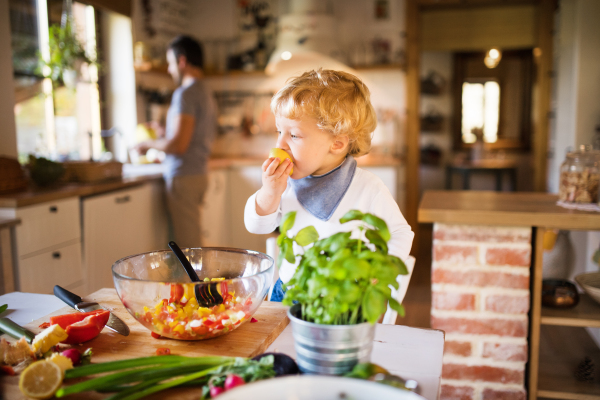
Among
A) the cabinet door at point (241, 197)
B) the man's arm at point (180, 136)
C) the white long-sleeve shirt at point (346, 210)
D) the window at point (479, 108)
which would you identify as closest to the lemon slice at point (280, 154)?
the white long-sleeve shirt at point (346, 210)

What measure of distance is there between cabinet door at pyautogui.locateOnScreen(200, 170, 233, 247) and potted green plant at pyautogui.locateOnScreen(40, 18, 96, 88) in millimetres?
1218

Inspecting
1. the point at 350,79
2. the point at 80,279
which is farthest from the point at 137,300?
the point at 80,279

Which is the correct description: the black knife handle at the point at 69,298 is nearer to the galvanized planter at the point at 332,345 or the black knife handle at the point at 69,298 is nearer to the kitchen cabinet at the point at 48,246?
the galvanized planter at the point at 332,345

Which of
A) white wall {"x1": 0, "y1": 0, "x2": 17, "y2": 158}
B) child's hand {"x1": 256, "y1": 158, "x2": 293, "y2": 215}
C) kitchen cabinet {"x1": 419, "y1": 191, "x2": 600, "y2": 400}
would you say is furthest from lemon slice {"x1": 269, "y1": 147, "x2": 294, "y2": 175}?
white wall {"x1": 0, "y1": 0, "x2": 17, "y2": 158}

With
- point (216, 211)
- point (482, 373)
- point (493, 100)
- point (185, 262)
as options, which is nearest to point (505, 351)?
point (482, 373)

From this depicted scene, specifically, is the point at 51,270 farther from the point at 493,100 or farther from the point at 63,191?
the point at 493,100

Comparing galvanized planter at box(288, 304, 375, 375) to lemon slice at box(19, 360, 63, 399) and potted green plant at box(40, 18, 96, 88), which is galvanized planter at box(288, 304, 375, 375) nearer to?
lemon slice at box(19, 360, 63, 399)

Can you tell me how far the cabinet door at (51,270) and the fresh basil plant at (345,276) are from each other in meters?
1.93

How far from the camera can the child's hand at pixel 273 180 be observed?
1.05 m

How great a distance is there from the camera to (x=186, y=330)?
0.75 m

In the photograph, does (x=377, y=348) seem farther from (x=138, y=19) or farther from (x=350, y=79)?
(x=138, y=19)

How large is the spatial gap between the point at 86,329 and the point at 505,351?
1355 millimetres

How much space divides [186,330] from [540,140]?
4253 millimetres

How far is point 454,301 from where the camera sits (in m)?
1.61
